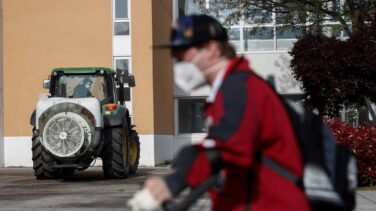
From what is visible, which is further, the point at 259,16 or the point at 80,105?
the point at 259,16

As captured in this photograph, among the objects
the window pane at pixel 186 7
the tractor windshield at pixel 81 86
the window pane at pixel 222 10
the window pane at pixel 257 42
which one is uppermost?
the window pane at pixel 186 7

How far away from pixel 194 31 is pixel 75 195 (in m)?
10.2

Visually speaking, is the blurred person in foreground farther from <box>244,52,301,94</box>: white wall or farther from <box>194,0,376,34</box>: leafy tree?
<box>244,52,301,94</box>: white wall

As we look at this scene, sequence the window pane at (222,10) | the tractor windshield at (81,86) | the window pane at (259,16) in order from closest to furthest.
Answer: the tractor windshield at (81,86) → the window pane at (259,16) → the window pane at (222,10)

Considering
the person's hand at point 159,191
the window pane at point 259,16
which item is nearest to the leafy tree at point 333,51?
the window pane at point 259,16

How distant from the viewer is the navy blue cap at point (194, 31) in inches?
116

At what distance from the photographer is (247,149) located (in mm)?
2770

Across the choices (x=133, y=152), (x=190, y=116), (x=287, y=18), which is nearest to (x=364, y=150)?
(x=133, y=152)

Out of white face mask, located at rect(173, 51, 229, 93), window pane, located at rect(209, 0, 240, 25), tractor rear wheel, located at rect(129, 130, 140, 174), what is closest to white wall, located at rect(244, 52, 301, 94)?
window pane, located at rect(209, 0, 240, 25)

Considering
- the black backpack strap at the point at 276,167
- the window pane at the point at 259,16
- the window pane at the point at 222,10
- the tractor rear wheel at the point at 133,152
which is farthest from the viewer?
the window pane at the point at 222,10

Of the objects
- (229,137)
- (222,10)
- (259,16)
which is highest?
(222,10)

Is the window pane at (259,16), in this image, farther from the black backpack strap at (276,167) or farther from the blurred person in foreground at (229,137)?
the black backpack strap at (276,167)

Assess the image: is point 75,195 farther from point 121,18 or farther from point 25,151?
point 121,18

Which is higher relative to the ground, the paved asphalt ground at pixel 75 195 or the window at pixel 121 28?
the window at pixel 121 28
